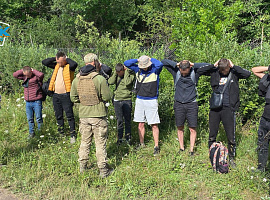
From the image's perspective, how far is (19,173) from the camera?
15.6 ft

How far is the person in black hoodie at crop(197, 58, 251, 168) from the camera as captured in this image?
15.4ft

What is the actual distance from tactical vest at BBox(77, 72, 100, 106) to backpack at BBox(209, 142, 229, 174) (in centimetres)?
213

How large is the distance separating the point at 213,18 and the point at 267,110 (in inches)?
213

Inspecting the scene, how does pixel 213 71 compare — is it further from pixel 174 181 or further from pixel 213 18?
pixel 213 18

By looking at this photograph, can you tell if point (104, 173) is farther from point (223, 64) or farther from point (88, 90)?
point (223, 64)

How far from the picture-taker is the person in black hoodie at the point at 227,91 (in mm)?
4680

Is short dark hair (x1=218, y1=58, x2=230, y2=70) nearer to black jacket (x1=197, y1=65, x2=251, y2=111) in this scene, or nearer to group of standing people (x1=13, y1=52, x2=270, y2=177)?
group of standing people (x1=13, y1=52, x2=270, y2=177)

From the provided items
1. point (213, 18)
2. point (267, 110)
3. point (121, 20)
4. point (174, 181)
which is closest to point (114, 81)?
point (174, 181)

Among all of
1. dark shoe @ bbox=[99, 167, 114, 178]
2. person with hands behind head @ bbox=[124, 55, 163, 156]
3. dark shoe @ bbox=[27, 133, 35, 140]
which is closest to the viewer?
dark shoe @ bbox=[99, 167, 114, 178]

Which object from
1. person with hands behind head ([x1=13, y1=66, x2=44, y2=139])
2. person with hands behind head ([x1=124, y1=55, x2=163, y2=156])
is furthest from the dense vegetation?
person with hands behind head ([x1=124, y1=55, x2=163, y2=156])

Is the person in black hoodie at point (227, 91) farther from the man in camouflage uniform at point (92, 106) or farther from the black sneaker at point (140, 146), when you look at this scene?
the man in camouflage uniform at point (92, 106)

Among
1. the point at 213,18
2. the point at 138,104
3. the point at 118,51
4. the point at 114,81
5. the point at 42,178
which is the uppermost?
the point at 213,18

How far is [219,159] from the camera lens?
4.69 metres

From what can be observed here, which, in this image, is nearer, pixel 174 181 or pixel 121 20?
pixel 174 181
